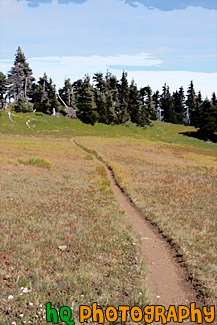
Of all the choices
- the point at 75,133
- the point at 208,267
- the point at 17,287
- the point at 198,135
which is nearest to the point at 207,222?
the point at 208,267

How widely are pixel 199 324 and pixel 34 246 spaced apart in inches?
258

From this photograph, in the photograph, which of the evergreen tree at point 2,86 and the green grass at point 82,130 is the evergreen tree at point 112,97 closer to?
the green grass at point 82,130

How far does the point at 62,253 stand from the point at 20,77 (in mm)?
92003

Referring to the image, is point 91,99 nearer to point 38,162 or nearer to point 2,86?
point 2,86

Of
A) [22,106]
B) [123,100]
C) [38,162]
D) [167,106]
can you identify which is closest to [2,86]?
[22,106]

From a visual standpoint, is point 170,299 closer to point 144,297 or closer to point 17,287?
point 144,297

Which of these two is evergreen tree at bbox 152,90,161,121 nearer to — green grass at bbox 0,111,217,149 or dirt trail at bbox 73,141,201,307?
green grass at bbox 0,111,217,149

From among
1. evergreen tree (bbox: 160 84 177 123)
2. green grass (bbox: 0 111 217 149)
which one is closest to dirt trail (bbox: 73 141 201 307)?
green grass (bbox: 0 111 217 149)

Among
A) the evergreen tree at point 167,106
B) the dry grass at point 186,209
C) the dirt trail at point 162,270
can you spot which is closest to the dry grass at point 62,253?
the dirt trail at point 162,270

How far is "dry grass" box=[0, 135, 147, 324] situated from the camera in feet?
25.1

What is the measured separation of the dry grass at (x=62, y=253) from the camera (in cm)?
766

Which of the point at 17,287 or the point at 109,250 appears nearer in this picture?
the point at 17,287

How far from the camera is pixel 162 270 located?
962 cm

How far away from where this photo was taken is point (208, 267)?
9734 mm
